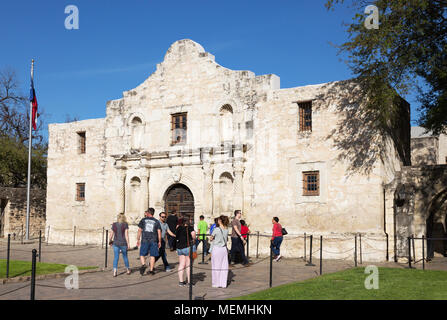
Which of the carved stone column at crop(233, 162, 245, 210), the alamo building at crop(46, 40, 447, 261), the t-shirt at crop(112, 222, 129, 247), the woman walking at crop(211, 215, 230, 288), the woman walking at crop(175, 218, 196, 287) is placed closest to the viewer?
the woman walking at crop(211, 215, 230, 288)

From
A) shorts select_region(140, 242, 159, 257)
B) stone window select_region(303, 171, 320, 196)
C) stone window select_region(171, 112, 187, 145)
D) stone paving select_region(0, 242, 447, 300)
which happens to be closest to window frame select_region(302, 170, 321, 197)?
stone window select_region(303, 171, 320, 196)

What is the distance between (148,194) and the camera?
21.2 m

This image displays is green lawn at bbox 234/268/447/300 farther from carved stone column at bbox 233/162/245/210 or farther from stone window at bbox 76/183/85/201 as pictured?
stone window at bbox 76/183/85/201

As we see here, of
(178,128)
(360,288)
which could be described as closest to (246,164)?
(178,128)

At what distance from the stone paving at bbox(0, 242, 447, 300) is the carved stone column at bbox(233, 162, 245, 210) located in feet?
9.17

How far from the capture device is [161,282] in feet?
37.8

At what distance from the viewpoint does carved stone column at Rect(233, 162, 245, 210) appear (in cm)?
1877

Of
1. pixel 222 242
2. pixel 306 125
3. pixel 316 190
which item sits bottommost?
pixel 222 242

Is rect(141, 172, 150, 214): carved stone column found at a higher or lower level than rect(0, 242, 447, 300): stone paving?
higher

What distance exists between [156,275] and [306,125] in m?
8.37

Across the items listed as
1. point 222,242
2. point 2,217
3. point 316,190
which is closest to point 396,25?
point 316,190

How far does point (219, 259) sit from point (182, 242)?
2.92 feet

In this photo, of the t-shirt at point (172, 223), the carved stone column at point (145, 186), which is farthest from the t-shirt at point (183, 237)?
the carved stone column at point (145, 186)
